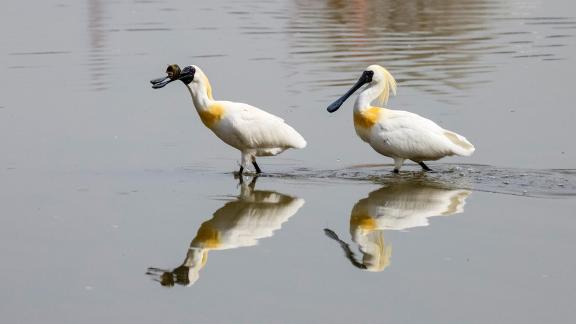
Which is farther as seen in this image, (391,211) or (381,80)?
(381,80)

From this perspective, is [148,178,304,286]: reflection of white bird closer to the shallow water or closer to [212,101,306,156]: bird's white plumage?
the shallow water

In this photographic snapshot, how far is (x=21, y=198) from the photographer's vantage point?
1083 centimetres

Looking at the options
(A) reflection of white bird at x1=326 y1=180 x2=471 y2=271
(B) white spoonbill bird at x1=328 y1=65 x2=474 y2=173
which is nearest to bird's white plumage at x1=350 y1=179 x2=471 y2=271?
(A) reflection of white bird at x1=326 y1=180 x2=471 y2=271

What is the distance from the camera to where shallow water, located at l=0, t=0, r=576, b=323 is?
7906 millimetres

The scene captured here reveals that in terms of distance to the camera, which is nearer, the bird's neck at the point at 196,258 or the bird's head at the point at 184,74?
the bird's neck at the point at 196,258

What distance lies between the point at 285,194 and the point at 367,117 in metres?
1.43

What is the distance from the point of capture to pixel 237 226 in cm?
978

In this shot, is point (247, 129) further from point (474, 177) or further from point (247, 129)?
point (474, 177)

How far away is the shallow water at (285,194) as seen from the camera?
7906 mm

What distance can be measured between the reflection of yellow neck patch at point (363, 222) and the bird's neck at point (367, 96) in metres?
2.22

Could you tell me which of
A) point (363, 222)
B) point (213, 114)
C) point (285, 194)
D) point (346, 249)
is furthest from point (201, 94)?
point (346, 249)

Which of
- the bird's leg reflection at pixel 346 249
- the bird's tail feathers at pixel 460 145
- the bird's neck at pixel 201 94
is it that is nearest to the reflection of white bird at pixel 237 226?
the bird's leg reflection at pixel 346 249

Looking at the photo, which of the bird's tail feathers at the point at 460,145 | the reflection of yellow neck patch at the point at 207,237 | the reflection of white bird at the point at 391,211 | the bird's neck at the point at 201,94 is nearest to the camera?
the reflection of white bird at the point at 391,211

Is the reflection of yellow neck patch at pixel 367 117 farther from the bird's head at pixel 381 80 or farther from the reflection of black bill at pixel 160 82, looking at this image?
the reflection of black bill at pixel 160 82
